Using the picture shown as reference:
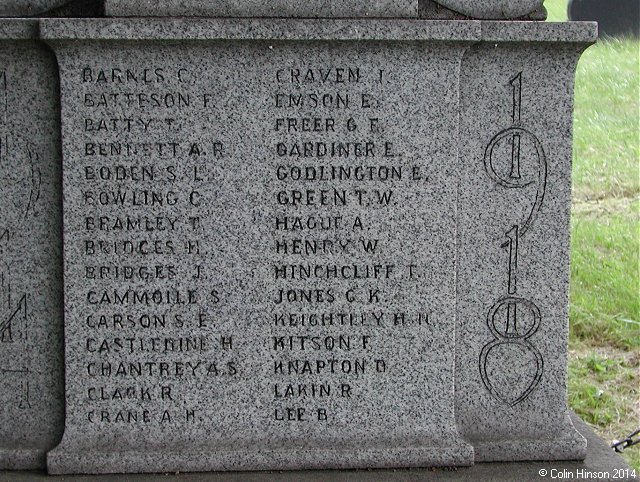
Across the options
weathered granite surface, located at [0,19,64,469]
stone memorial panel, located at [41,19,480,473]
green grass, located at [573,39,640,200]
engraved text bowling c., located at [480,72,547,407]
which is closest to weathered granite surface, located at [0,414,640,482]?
stone memorial panel, located at [41,19,480,473]

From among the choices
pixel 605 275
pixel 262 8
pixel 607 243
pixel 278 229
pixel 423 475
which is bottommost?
pixel 423 475

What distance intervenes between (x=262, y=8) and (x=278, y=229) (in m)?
0.95

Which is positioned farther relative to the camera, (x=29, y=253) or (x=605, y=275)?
(x=605, y=275)

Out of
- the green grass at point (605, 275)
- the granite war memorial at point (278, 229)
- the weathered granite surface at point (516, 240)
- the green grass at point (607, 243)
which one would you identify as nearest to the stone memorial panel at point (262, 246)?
the granite war memorial at point (278, 229)

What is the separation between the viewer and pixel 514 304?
4.37 m

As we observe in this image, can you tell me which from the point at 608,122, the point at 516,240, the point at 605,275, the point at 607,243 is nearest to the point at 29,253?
the point at 516,240

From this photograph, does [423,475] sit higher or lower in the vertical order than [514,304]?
lower

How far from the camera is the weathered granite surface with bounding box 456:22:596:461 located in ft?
14.0

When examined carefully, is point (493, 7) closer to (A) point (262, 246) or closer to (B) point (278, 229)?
(B) point (278, 229)

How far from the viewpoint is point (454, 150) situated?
13.9 ft

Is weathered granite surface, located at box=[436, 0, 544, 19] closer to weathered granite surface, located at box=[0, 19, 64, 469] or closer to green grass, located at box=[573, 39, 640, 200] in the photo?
weathered granite surface, located at box=[0, 19, 64, 469]

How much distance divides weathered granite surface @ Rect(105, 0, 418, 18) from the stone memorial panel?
11 centimetres

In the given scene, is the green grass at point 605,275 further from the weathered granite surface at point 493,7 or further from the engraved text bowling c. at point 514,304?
the weathered granite surface at point 493,7

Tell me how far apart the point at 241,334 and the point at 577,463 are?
5.24 feet
